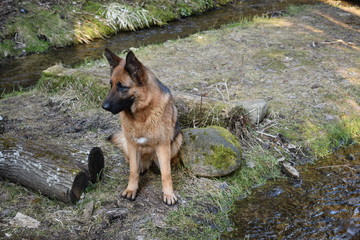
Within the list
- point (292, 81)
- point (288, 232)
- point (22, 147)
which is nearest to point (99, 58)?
point (292, 81)

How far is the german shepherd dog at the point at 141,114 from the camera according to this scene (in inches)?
160

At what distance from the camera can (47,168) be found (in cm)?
441

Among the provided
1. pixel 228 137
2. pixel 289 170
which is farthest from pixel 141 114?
pixel 289 170

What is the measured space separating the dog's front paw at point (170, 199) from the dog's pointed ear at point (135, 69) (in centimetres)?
148

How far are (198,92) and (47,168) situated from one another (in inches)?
153

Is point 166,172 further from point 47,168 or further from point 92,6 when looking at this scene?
point 92,6

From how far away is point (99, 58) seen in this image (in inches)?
423

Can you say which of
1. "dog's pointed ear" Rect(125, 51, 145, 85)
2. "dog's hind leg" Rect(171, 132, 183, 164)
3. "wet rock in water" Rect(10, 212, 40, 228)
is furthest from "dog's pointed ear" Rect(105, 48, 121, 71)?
"wet rock in water" Rect(10, 212, 40, 228)

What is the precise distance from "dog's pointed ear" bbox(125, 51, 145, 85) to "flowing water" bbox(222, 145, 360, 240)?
2.06 meters

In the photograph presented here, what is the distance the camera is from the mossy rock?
5055mm

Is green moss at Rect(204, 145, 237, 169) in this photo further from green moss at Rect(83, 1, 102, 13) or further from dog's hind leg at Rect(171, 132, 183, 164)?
green moss at Rect(83, 1, 102, 13)

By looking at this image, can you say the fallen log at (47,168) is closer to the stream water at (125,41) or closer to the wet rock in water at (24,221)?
the wet rock in water at (24,221)

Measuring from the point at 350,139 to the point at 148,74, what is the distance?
3.86 metres

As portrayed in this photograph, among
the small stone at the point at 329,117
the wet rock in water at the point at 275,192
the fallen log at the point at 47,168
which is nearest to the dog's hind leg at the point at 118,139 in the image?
the fallen log at the point at 47,168
